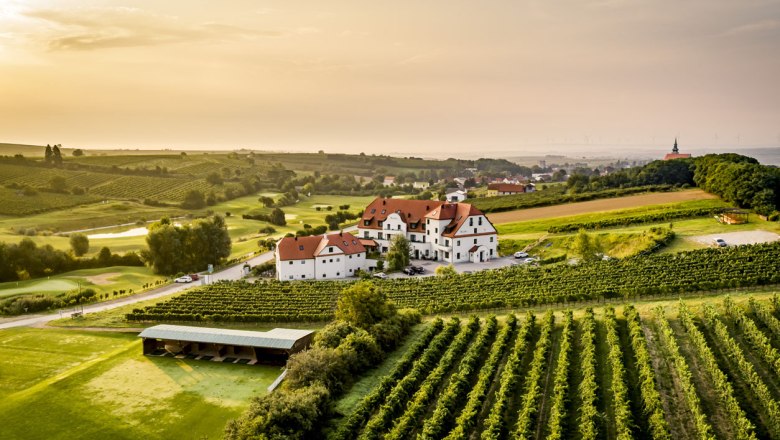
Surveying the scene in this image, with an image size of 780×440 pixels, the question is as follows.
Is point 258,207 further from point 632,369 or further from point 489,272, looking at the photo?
point 632,369

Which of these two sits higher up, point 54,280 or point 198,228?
point 198,228

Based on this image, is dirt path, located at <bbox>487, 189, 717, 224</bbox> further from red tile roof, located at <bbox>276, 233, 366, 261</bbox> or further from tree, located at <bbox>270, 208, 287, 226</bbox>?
tree, located at <bbox>270, 208, 287, 226</bbox>

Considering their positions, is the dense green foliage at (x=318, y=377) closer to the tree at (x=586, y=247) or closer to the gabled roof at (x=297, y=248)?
the gabled roof at (x=297, y=248)

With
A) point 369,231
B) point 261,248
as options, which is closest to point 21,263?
point 261,248

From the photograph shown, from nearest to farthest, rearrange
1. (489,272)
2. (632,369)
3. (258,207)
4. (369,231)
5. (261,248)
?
(632,369) → (489,272) → (369,231) → (261,248) → (258,207)

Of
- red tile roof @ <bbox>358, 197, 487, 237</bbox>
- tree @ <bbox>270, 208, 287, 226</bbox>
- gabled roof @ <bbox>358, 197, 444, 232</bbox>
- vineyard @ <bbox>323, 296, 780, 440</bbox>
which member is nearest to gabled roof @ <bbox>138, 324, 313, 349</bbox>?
vineyard @ <bbox>323, 296, 780, 440</bbox>

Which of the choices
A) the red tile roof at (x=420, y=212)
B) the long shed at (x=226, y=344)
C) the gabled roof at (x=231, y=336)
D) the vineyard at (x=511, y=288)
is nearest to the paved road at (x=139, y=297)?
the vineyard at (x=511, y=288)
